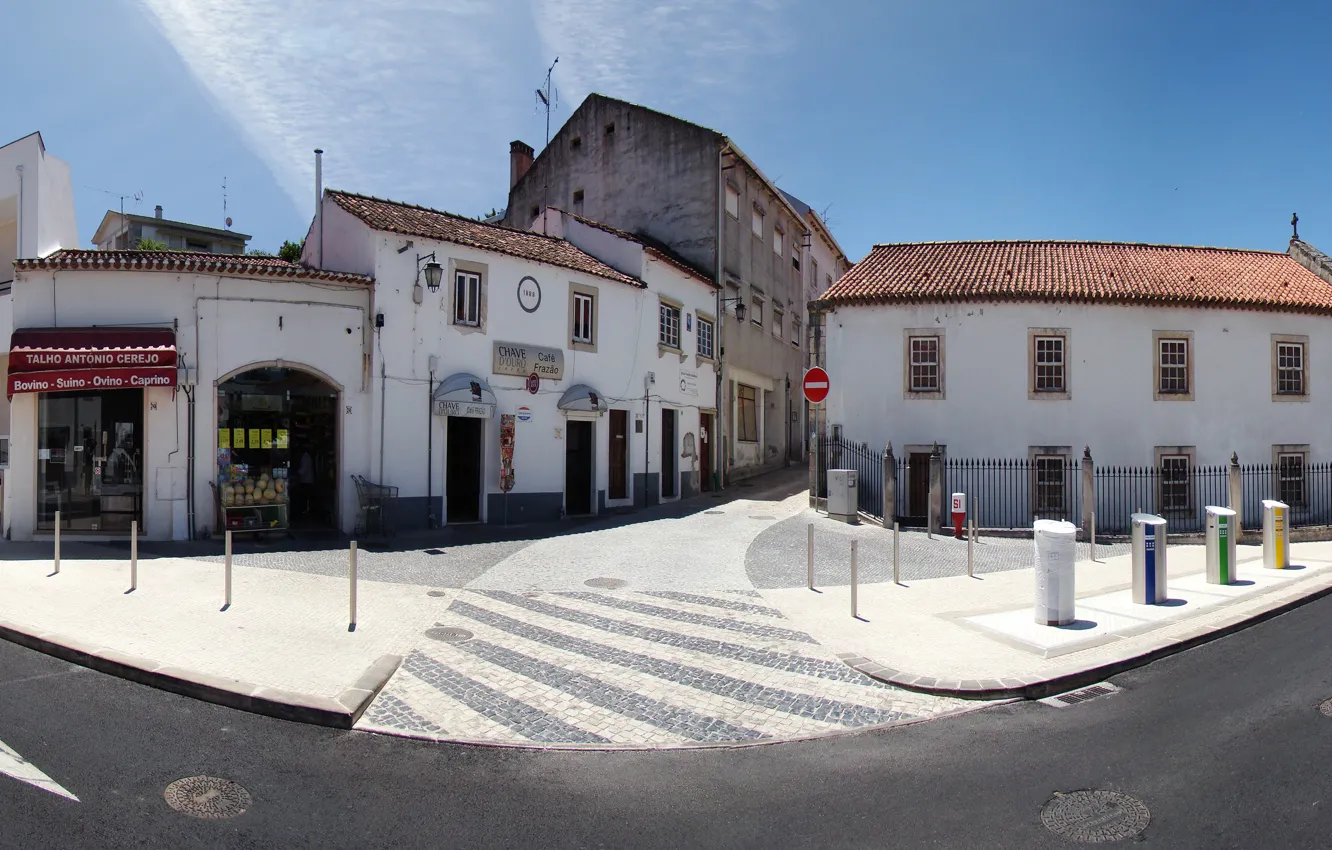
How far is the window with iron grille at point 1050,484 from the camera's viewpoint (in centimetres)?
1805

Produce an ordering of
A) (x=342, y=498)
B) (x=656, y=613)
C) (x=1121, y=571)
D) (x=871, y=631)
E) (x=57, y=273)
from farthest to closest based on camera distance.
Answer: (x=342, y=498)
(x=57, y=273)
(x=1121, y=571)
(x=656, y=613)
(x=871, y=631)

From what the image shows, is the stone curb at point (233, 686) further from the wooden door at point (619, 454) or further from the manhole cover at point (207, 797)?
the wooden door at point (619, 454)

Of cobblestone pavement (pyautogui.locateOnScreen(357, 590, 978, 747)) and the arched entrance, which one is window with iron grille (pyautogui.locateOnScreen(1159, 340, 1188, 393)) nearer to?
cobblestone pavement (pyautogui.locateOnScreen(357, 590, 978, 747))

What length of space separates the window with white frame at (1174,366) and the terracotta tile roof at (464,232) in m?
13.2

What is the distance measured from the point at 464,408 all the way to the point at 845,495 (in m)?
8.31

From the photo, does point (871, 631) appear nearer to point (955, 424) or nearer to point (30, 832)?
point (30, 832)

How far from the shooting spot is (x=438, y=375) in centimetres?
1554

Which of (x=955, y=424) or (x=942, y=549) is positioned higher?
(x=955, y=424)

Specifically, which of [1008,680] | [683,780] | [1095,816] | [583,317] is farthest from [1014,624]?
[583,317]

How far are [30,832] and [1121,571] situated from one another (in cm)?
1285

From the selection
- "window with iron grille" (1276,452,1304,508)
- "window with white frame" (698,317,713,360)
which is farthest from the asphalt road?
"window with white frame" (698,317,713,360)

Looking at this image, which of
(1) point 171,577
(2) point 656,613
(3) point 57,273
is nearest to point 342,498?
(1) point 171,577

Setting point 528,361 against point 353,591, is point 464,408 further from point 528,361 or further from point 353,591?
point 353,591

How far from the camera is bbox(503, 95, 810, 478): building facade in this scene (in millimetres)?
23984
